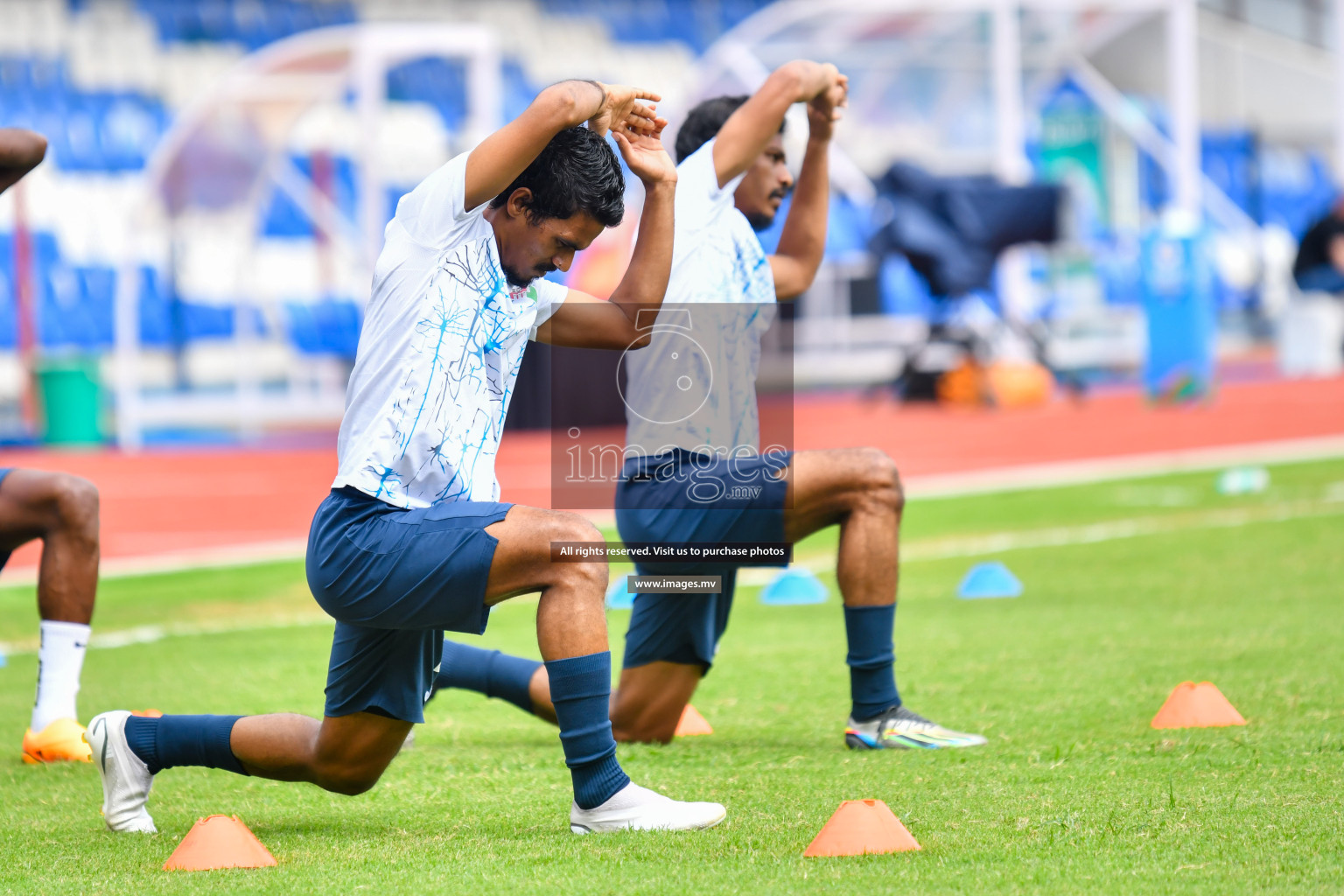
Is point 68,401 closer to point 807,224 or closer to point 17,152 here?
point 17,152

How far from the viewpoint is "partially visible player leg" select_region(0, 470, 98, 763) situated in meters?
5.04

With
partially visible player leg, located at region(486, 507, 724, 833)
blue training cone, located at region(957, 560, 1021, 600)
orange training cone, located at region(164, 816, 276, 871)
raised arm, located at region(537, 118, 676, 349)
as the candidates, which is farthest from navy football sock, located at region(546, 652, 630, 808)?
blue training cone, located at region(957, 560, 1021, 600)

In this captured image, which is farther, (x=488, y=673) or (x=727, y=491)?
(x=488, y=673)

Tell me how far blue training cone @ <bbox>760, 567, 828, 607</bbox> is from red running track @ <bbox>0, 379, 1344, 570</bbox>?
409cm

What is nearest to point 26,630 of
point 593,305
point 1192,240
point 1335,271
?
point 593,305

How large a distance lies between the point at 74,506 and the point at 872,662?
2.39 m

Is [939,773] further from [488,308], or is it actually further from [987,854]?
[488,308]

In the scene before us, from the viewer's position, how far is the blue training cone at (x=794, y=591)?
8.06 metres

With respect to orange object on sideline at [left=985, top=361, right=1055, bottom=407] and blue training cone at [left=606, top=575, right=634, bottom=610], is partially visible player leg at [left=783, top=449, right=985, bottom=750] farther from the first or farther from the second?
orange object on sideline at [left=985, top=361, right=1055, bottom=407]

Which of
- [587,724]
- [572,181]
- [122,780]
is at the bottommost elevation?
[122,780]

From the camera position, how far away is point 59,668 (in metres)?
5.09

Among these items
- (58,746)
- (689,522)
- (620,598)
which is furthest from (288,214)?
(689,522)

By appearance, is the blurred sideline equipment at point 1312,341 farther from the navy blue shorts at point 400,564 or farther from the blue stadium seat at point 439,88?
the navy blue shorts at point 400,564

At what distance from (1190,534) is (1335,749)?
16.8ft
